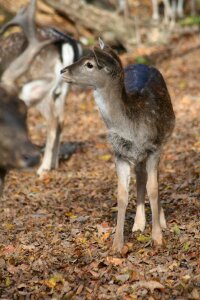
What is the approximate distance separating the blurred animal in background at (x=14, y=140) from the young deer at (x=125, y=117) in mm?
889

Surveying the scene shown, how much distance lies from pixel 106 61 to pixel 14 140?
128cm

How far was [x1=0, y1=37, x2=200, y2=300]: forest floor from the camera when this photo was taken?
5129mm

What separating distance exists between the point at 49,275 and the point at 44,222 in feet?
5.35

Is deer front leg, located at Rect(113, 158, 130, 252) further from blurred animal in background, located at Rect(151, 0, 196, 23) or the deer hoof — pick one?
blurred animal in background, located at Rect(151, 0, 196, 23)

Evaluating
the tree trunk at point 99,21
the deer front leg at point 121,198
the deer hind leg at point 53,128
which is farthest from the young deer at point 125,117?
the tree trunk at point 99,21

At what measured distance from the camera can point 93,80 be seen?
5629 mm

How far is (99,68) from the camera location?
561 cm

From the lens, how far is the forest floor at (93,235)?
513 centimetres

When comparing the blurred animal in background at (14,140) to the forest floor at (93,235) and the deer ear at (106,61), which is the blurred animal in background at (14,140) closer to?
the deer ear at (106,61)

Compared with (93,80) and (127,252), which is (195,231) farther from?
(93,80)

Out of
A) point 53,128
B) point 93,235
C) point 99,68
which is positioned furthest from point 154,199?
Answer: point 53,128

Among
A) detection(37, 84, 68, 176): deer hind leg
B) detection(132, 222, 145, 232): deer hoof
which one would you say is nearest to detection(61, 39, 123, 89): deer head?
detection(132, 222, 145, 232): deer hoof

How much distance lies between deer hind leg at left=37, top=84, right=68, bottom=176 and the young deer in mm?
3892

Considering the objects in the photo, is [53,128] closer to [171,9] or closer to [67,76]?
[67,76]
